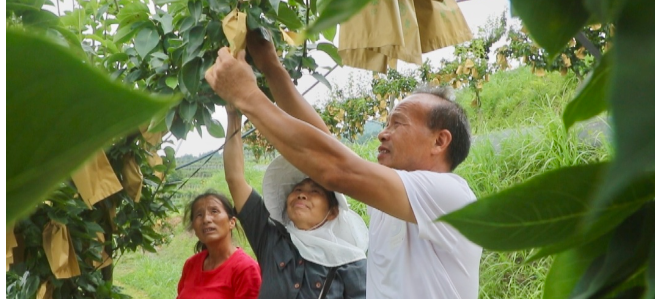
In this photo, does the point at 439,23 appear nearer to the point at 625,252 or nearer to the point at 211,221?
the point at 625,252

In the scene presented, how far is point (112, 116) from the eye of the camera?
0.06 m

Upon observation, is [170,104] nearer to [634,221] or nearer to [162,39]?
[634,221]

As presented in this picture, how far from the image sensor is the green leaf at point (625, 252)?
0.13m

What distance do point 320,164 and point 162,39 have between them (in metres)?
0.45

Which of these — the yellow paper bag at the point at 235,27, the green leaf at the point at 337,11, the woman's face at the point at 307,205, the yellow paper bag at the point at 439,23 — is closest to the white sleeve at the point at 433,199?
the yellow paper bag at the point at 439,23

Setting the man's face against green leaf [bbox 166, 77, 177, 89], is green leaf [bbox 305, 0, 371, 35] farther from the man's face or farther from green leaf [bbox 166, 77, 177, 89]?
the man's face

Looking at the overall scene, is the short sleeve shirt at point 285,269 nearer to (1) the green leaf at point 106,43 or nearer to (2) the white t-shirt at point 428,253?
(2) the white t-shirt at point 428,253

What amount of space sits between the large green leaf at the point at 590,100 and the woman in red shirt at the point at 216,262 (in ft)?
6.02

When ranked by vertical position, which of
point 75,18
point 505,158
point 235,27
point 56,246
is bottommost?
point 505,158

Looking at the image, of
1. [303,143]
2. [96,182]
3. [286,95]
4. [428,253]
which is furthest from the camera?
[96,182]

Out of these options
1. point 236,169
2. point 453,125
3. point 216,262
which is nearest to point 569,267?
point 453,125

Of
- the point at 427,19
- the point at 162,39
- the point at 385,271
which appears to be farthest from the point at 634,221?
the point at 162,39

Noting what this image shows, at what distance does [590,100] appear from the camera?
0.44 ft

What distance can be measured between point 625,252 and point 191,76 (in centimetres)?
112
